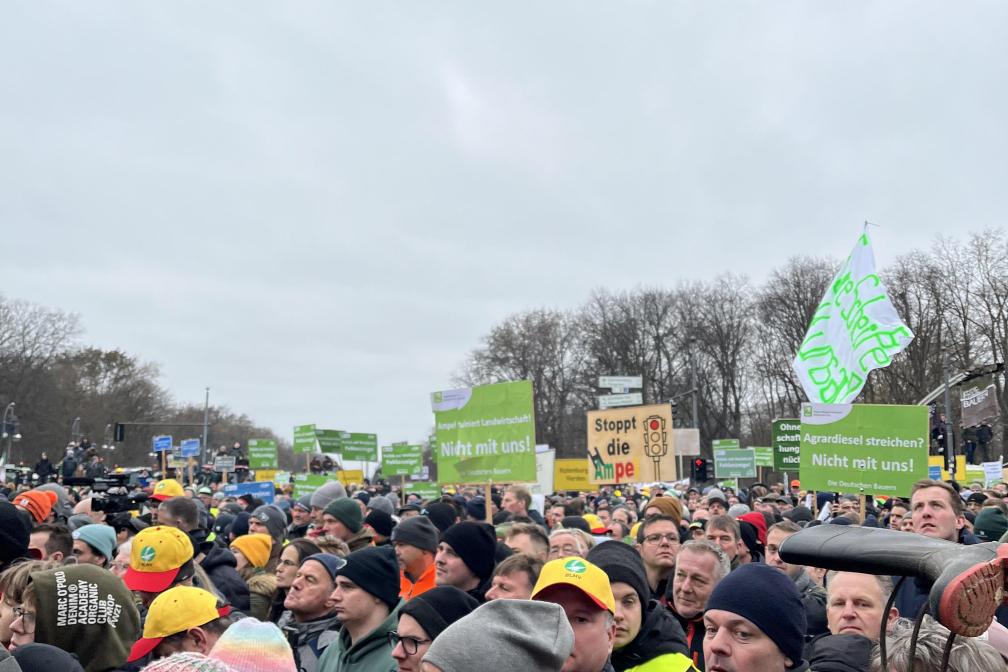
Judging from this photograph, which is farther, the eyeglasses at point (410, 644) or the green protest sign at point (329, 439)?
the green protest sign at point (329, 439)

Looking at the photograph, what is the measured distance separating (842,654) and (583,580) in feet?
3.48

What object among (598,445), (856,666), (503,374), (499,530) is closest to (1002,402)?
(503,374)

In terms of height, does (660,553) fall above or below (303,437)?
below

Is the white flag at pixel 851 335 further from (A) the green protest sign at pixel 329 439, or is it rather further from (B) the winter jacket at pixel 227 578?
(A) the green protest sign at pixel 329 439

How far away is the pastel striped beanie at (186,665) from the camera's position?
7.59 feet

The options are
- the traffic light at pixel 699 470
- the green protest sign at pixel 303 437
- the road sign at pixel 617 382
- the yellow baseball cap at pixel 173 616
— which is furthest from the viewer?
the road sign at pixel 617 382

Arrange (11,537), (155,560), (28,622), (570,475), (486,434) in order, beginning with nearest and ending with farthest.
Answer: (28,622) → (155,560) → (11,537) → (486,434) → (570,475)

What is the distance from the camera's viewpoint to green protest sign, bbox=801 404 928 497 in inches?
383

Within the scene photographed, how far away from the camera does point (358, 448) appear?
27562 millimetres

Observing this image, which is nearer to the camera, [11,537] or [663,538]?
[11,537]

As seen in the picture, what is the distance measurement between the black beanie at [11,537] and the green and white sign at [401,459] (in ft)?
55.3

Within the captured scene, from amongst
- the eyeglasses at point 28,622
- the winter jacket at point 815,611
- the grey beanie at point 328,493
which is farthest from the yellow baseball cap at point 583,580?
the grey beanie at point 328,493

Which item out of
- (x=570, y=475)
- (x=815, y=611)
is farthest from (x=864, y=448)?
(x=570, y=475)

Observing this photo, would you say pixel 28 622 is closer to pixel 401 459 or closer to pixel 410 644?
pixel 410 644
